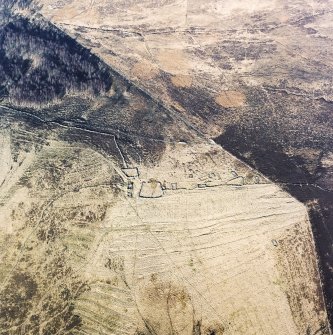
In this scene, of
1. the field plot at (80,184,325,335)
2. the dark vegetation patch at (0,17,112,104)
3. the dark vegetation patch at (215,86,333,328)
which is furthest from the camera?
the dark vegetation patch at (0,17,112,104)

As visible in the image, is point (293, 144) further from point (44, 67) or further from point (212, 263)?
point (44, 67)

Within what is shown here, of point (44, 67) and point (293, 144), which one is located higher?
point (44, 67)

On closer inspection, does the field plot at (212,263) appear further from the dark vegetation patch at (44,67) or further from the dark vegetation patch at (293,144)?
the dark vegetation patch at (44,67)

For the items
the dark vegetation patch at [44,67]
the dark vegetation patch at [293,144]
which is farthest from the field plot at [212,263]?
the dark vegetation patch at [44,67]

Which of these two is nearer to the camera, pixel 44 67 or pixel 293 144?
pixel 293 144

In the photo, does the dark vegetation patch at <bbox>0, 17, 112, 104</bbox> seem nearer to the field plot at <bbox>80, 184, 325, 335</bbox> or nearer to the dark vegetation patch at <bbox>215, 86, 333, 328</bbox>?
the dark vegetation patch at <bbox>215, 86, 333, 328</bbox>

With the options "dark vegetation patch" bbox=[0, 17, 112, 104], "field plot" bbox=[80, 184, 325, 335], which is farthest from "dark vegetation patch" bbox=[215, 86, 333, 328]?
"dark vegetation patch" bbox=[0, 17, 112, 104]

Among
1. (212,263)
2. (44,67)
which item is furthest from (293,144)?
(44,67)

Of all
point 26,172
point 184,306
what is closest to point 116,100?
point 26,172

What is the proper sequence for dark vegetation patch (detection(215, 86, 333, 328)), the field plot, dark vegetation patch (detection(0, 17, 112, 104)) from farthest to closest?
dark vegetation patch (detection(0, 17, 112, 104))
dark vegetation patch (detection(215, 86, 333, 328))
the field plot

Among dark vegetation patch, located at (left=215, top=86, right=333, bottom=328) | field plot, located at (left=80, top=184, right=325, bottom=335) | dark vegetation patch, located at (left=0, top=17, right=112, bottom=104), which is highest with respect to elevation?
dark vegetation patch, located at (left=0, top=17, right=112, bottom=104)

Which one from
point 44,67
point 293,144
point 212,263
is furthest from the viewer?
point 44,67
